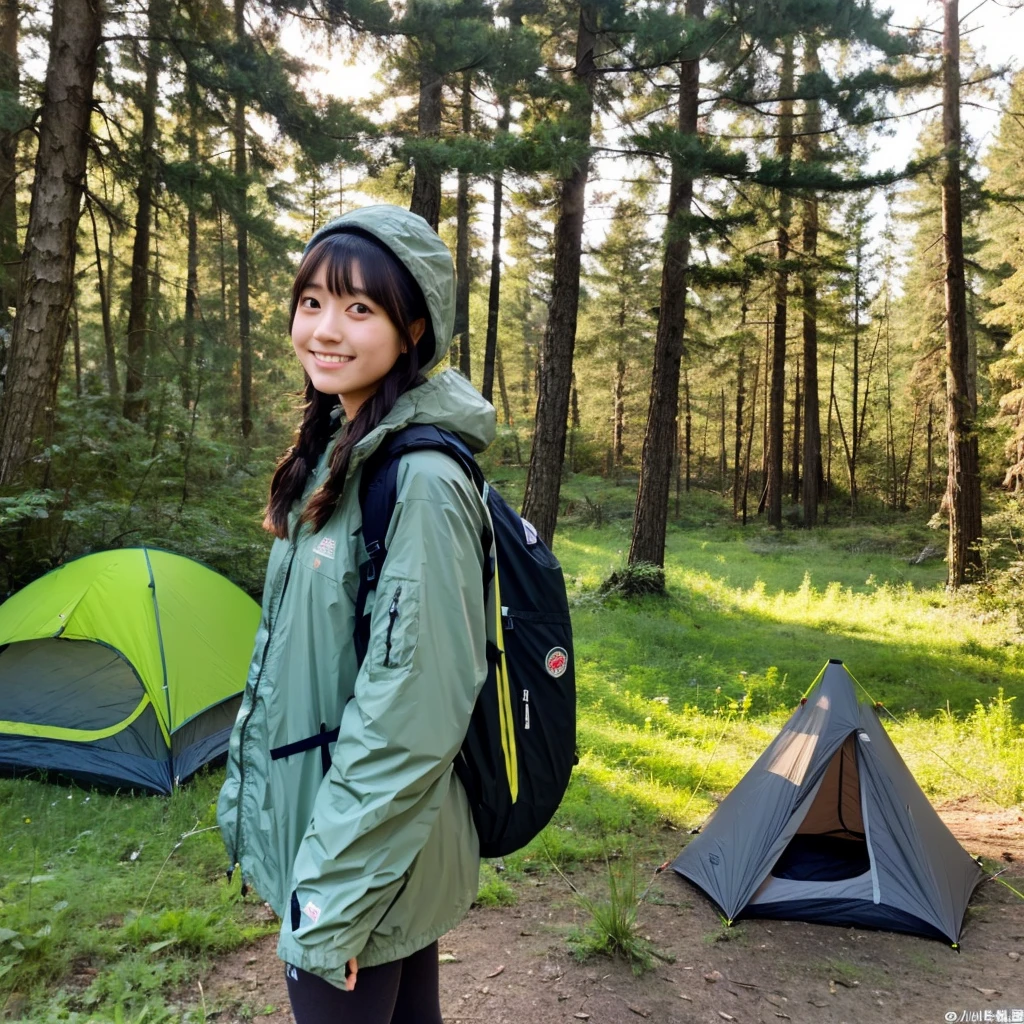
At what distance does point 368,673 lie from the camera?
1.20m

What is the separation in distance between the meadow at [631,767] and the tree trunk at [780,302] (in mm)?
5656

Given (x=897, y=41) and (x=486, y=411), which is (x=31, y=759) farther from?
(x=897, y=41)

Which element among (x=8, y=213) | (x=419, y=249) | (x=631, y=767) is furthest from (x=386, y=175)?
(x=419, y=249)

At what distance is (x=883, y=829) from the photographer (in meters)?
4.25

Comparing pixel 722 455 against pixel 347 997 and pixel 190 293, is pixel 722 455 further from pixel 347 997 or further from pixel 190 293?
pixel 347 997

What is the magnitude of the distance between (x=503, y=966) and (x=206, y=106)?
781cm

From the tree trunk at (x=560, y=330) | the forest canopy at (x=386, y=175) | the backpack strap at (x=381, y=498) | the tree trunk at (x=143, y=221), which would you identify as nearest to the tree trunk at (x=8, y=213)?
the forest canopy at (x=386, y=175)

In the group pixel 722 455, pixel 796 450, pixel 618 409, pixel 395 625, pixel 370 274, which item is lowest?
pixel 395 625

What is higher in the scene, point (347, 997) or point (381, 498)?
point (381, 498)

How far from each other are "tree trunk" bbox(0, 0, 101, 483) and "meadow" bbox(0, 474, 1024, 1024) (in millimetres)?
3154

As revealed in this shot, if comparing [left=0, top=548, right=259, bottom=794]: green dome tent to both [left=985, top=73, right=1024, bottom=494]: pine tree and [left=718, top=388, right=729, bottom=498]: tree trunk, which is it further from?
[left=718, top=388, right=729, bottom=498]: tree trunk

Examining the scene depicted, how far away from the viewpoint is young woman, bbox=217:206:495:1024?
1161mm

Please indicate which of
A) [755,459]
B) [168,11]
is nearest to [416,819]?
[168,11]

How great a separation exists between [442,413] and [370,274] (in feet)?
0.99
